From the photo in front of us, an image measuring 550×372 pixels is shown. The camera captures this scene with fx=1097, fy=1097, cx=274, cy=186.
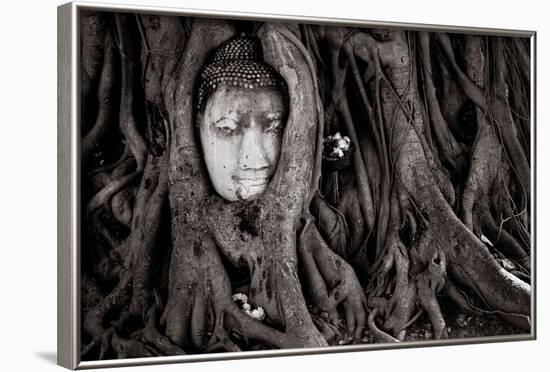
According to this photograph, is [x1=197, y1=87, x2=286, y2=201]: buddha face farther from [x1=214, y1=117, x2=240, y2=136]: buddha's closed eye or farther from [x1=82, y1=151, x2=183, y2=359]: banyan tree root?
[x1=82, y1=151, x2=183, y2=359]: banyan tree root

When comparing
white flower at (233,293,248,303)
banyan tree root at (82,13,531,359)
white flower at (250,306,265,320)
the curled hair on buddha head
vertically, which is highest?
the curled hair on buddha head

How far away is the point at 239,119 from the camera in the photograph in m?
5.96

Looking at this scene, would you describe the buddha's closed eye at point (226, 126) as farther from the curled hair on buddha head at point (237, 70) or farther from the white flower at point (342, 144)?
the white flower at point (342, 144)

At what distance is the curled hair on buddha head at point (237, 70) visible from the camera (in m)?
5.93

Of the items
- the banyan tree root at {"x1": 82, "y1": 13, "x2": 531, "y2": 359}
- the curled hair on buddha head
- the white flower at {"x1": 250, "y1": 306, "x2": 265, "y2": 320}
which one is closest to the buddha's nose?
the banyan tree root at {"x1": 82, "y1": 13, "x2": 531, "y2": 359}

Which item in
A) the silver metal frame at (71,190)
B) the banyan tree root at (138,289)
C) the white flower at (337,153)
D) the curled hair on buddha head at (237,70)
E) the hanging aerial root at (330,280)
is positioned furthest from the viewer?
the white flower at (337,153)

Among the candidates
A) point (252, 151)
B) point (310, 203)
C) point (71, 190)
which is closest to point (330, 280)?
point (310, 203)

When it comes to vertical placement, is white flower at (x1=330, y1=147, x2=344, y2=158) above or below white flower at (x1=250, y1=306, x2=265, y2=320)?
above

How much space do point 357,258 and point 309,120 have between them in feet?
2.78

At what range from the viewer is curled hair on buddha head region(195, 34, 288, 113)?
5.93m

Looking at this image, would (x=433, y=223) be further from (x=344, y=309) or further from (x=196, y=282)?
(x=196, y=282)

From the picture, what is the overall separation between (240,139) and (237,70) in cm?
38

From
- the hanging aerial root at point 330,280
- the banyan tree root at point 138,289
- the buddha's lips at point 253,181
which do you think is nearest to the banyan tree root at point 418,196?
the hanging aerial root at point 330,280

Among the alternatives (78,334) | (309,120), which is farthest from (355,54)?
(78,334)
